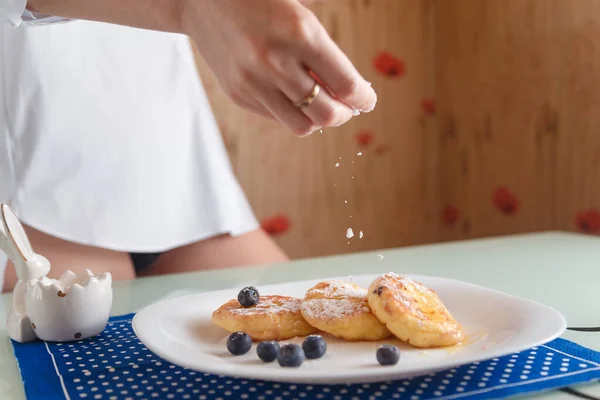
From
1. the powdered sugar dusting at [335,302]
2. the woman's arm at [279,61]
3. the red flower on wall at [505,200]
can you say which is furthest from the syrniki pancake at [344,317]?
the red flower on wall at [505,200]

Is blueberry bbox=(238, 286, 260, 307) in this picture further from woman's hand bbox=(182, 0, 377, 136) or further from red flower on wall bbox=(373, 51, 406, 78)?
red flower on wall bbox=(373, 51, 406, 78)

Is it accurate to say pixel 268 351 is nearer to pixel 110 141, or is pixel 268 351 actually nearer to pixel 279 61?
pixel 279 61

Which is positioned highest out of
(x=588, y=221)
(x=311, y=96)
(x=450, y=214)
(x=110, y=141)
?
(x=311, y=96)

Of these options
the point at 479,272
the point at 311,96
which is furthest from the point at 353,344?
the point at 479,272

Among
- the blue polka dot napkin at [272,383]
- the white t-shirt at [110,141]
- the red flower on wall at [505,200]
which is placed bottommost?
the red flower on wall at [505,200]

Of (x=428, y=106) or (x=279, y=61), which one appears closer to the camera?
(x=279, y=61)

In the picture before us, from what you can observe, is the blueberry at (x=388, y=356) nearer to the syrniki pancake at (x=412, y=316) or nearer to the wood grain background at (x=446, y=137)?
the syrniki pancake at (x=412, y=316)

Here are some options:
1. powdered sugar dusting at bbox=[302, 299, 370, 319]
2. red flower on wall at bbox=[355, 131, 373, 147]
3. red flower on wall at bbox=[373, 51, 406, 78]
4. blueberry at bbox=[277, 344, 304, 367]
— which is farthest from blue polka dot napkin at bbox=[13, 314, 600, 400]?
red flower on wall at bbox=[373, 51, 406, 78]
